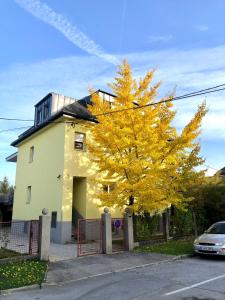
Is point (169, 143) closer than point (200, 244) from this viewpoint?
No

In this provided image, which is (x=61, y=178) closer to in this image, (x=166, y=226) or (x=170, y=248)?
(x=166, y=226)

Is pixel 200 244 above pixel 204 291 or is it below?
above

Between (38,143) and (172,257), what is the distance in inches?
507

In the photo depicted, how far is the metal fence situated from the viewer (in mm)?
11836

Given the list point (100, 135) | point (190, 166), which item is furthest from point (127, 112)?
point (190, 166)

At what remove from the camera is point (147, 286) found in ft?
28.1

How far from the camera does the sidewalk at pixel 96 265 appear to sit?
32.7 feet

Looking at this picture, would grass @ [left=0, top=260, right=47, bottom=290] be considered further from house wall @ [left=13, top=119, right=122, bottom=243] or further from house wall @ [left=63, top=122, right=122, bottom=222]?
house wall @ [left=63, top=122, right=122, bottom=222]

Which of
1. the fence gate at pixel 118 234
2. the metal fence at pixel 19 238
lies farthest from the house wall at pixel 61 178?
the metal fence at pixel 19 238

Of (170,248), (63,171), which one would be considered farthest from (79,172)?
(170,248)

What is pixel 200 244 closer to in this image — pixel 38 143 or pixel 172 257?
pixel 172 257

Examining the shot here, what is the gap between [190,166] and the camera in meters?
16.8

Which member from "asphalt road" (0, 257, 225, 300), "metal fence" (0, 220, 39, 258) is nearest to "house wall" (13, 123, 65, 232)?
"metal fence" (0, 220, 39, 258)

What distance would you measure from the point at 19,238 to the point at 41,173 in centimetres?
917
